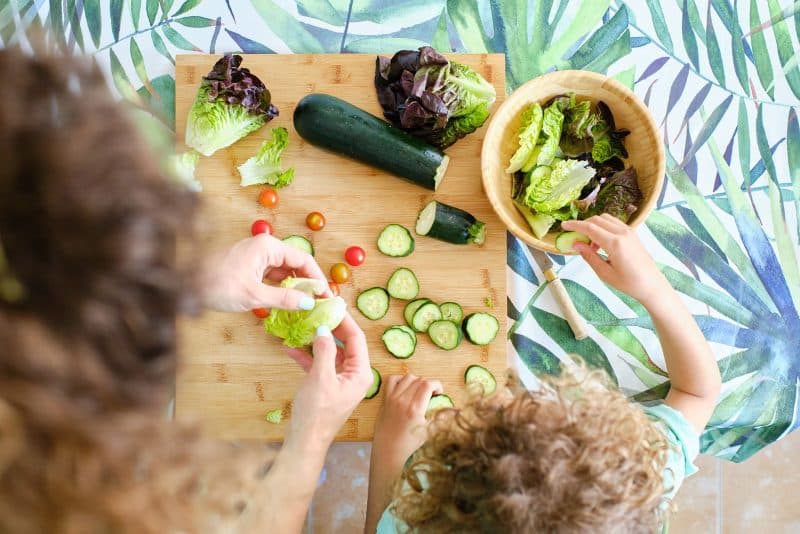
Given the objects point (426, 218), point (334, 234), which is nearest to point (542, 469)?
point (426, 218)

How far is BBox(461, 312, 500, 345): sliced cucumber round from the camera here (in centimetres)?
170

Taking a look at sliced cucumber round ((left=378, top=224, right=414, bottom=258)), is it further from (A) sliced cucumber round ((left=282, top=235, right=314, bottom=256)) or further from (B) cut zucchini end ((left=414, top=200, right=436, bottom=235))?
(A) sliced cucumber round ((left=282, top=235, right=314, bottom=256))

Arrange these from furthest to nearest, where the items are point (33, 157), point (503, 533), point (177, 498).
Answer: point (503, 533)
point (177, 498)
point (33, 157)

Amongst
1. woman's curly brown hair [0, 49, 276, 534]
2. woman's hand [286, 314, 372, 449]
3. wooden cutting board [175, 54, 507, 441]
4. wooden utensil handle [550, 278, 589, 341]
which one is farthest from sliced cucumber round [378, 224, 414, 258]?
woman's curly brown hair [0, 49, 276, 534]

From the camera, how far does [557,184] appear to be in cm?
167

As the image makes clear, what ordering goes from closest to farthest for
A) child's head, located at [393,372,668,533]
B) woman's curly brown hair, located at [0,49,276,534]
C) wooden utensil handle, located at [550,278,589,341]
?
woman's curly brown hair, located at [0,49,276,534] → child's head, located at [393,372,668,533] → wooden utensil handle, located at [550,278,589,341]

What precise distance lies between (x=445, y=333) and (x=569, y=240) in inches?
16.1

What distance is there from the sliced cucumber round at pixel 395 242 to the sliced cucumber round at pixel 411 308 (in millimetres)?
133

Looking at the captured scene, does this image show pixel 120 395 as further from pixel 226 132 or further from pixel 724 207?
pixel 724 207

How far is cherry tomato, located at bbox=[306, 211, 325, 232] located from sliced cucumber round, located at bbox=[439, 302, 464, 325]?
396 mm

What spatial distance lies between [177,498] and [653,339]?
4.67ft

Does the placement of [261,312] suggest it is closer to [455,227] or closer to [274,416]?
[274,416]

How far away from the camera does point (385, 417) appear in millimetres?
1681

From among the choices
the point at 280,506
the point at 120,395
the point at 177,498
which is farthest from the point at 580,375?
the point at 120,395
